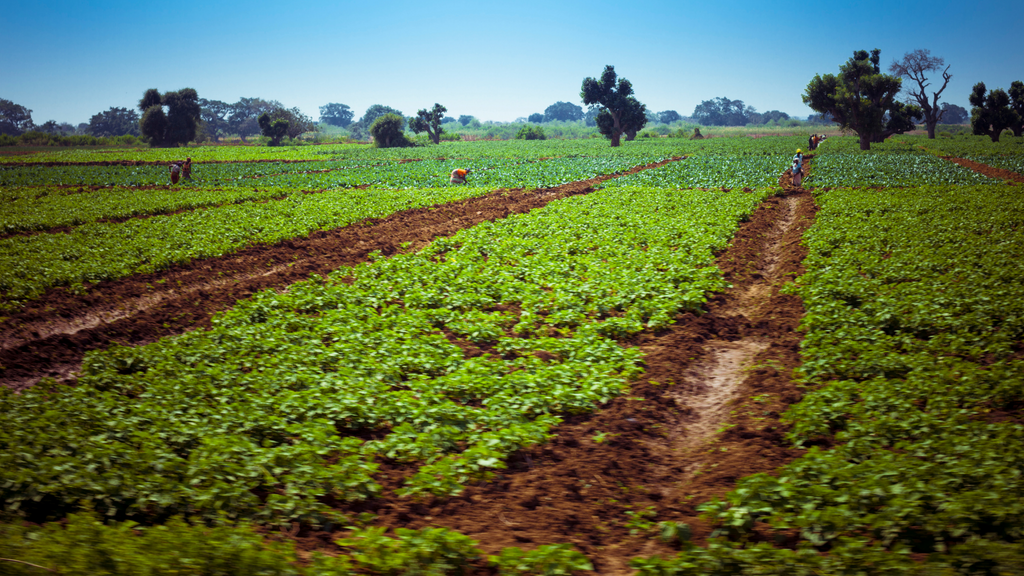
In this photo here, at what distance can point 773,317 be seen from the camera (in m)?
12.0

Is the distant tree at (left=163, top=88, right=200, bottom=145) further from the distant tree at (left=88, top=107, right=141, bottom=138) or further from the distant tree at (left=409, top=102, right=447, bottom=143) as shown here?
the distant tree at (left=88, top=107, right=141, bottom=138)

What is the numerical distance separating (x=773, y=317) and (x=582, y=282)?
4.55 meters

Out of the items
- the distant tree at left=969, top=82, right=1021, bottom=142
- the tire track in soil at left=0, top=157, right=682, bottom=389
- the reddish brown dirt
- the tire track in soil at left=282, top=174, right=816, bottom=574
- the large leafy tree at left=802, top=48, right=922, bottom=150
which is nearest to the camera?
the tire track in soil at left=282, top=174, right=816, bottom=574

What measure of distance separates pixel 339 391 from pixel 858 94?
80272 mm

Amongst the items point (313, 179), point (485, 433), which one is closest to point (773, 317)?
point (485, 433)

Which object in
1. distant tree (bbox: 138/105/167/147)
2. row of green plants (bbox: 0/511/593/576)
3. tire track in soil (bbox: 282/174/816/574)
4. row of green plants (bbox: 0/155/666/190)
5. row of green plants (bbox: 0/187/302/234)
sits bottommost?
tire track in soil (bbox: 282/174/816/574)

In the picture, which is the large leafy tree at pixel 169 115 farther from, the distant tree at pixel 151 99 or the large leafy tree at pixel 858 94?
the large leafy tree at pixel 858 94

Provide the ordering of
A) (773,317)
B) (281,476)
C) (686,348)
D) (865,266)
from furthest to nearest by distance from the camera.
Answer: (865,266) < (773,317) < (686,348) < (281,476)

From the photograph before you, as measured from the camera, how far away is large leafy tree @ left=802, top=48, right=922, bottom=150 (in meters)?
66.6

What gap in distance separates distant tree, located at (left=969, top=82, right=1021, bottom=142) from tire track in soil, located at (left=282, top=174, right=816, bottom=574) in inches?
4238

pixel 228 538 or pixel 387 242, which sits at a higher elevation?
pixel 387 242

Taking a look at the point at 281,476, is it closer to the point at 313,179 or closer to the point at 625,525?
the point at 625,525

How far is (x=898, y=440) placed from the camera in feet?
20.5

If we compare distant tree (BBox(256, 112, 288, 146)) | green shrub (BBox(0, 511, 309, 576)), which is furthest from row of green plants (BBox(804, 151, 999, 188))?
distant tree (BBox(256, 112, 288, 146))
